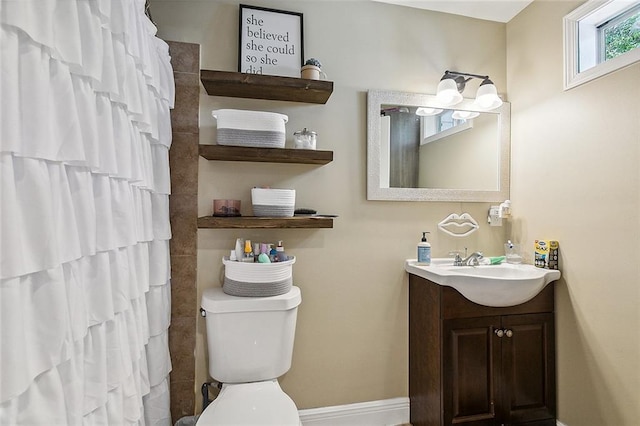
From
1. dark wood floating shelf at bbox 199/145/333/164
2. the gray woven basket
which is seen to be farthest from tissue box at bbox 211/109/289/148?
the gray woven basket

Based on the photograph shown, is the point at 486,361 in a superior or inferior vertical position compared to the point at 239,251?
inferior

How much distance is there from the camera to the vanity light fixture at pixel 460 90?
1891 millimetres

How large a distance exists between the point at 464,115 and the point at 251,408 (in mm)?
1963

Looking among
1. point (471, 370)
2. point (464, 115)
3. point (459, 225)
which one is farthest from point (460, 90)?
point (471, 370)

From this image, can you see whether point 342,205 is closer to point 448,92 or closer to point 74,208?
point 448,92

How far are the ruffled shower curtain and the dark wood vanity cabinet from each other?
1.33 metres

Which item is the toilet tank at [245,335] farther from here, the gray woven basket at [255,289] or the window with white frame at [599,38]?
the window with white frame at [599,38]

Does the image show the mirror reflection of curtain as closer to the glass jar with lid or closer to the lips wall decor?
the lips wall decor

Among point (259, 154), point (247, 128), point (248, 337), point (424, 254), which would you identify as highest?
point (247, 128)

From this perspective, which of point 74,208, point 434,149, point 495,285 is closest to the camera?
point 74,208

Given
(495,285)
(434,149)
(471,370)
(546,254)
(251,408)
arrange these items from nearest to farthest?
(251,408) < (495,285) < (471,370) < (546,254) < (434,149)

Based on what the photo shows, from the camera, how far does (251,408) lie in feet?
4.24

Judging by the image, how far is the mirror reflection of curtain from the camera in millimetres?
1933

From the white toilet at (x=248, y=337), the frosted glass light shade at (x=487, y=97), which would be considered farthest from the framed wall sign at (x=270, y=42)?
the white toilet at (x=248, y=337)
